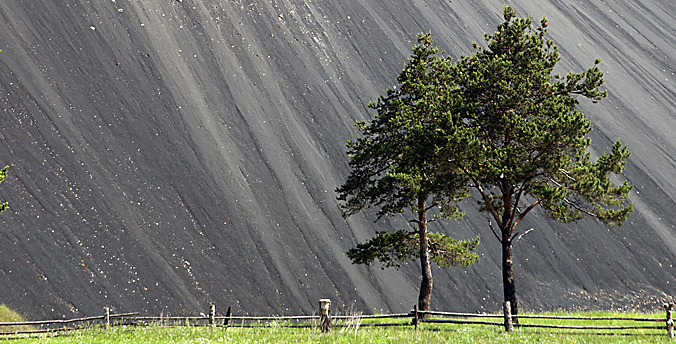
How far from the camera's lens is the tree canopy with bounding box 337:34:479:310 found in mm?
17703

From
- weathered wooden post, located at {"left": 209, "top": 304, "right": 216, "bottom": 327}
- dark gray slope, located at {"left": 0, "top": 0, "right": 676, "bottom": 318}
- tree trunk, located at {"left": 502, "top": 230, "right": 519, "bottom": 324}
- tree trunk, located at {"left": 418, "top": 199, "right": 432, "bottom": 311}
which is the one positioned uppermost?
dark gray slope, located at {"left": 0, "top": 0, "right": 676, "bottom": 318}

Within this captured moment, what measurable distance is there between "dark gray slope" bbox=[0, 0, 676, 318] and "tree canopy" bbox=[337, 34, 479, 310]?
1138 cm

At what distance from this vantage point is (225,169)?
36.0 m

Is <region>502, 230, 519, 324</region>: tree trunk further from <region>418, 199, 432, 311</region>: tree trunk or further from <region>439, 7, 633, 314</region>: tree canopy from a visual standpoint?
<region>418, 199, 432, 311</region>: tree trunk

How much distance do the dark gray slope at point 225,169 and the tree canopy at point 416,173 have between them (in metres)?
11.4

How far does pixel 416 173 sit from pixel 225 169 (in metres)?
21.2

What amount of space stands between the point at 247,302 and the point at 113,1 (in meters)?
32.5

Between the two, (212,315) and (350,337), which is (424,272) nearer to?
(212,315)

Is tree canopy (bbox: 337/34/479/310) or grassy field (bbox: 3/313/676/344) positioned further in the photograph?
tree canopy (bbox: 337/34/479/310)

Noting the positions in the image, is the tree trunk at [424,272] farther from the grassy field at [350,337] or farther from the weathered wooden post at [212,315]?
the weathered wooden post at [212,315]

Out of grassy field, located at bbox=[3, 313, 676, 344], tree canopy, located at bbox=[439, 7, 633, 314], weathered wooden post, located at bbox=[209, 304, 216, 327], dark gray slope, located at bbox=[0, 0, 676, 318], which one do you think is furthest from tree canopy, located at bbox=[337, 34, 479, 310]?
dark gray slope, located at bbox=[0, 0, 676, 318]

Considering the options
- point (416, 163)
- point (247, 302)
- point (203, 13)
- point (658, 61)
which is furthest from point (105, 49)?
point (658, 61)

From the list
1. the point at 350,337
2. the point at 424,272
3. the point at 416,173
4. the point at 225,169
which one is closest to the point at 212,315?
the point at 350,337

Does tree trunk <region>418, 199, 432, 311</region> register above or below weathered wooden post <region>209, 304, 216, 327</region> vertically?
below
